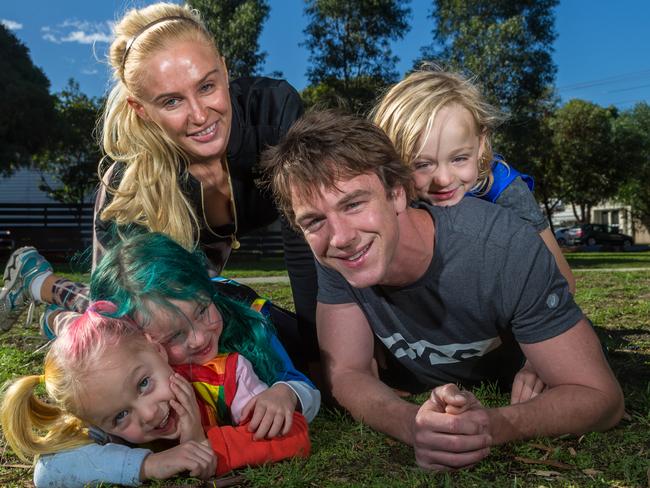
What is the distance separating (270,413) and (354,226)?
0.78 m

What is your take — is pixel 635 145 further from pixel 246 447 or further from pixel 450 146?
pixel 246 447

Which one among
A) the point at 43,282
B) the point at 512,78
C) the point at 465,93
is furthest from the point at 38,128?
the point at 465,93

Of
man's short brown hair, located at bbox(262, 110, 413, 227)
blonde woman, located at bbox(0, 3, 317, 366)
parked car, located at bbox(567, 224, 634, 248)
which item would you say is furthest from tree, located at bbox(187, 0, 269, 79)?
parked car, located at bbox(567, 224, 634, 248)

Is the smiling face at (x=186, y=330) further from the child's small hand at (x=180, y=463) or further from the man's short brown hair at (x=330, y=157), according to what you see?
the man's short brown hair at (x=330, y=157)

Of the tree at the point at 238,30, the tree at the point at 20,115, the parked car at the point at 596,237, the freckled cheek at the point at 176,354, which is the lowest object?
the parked car at the point at 596,237

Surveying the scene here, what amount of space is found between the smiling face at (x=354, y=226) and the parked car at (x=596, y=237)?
40599 mm

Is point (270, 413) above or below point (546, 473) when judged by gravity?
above

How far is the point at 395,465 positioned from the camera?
8.25 ft

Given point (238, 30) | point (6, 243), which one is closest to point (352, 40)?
point (238, 30)

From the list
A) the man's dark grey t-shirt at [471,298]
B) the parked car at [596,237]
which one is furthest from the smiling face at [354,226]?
the parked car at [596,237]

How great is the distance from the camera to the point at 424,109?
3.40 m

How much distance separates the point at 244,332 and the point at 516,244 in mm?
1222

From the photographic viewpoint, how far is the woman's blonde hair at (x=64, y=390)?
244cm

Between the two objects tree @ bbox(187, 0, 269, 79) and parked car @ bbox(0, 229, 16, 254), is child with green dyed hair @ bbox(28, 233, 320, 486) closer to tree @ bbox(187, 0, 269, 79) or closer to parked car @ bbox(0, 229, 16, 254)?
parked car @ bbox(0, 229, 16, 254)
